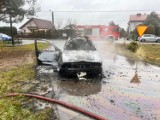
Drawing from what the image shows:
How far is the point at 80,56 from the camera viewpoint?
11258 millimetres

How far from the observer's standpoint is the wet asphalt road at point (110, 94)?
6735 millimetres

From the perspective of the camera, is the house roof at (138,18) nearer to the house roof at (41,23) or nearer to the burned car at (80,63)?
the house roof at (41,23)

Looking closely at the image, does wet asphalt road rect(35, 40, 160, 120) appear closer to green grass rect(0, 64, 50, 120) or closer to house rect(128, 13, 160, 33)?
green grass rect(0, 64, 50, 120)

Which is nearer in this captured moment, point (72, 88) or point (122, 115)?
point (122, 115)

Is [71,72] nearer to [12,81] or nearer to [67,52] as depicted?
[67,52]

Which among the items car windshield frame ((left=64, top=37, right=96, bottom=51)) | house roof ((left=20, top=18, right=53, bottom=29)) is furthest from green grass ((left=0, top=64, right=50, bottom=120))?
house roof ((left=20, top=18, right=53, bottom=29))

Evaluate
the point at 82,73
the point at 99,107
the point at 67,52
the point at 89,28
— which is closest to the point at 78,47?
the point at 67,52

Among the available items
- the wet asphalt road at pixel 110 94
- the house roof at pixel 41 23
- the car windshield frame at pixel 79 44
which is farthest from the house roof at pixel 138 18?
the wet asphalt road at pixel 110 94

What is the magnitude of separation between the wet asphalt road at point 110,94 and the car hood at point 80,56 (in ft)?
2.72

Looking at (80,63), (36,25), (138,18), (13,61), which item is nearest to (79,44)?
(80,63)

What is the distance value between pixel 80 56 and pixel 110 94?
3.08 m

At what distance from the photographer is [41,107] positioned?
718 cm

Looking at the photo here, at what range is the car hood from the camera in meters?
11.0

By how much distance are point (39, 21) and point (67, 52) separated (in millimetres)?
69108
